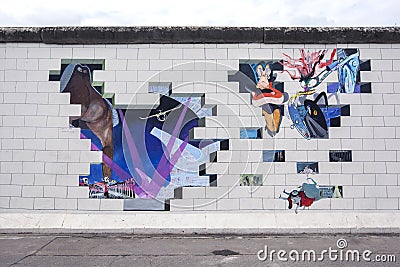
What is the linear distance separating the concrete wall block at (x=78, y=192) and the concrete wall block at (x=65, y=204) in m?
0.09

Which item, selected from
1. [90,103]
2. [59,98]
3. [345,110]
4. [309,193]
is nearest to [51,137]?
[59,98]

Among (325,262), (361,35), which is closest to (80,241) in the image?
(325,262)

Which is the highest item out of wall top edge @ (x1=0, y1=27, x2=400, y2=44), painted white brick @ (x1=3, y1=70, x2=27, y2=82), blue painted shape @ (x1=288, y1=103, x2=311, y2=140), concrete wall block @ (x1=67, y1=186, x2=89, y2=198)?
wall top edge @ (x1=0, y1=27, x2=400, y2=44)

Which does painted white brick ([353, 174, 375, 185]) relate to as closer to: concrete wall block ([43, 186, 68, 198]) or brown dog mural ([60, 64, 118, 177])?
brown dog mural ([60, 64, 118, 177])

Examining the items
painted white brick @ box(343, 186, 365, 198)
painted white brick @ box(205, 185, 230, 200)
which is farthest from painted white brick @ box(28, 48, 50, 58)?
painted white brick @ box(343, 186, 365, 198)

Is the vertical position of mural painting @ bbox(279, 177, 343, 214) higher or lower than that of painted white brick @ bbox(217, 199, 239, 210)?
higher

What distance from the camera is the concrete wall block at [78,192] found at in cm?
891

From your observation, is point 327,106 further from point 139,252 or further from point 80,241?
point 80,241

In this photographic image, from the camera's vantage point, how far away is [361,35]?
9.12 meters

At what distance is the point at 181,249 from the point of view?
293 inches

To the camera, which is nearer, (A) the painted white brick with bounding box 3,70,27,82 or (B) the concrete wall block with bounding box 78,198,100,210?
(B) the concrete wall block with bounding box 78,198,100,210

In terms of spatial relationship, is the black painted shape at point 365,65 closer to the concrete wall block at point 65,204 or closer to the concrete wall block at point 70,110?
the concrete wall block at point 70,110

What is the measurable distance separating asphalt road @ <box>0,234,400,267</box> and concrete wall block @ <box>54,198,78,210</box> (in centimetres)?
60

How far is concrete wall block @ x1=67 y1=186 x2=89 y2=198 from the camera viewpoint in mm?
8906
